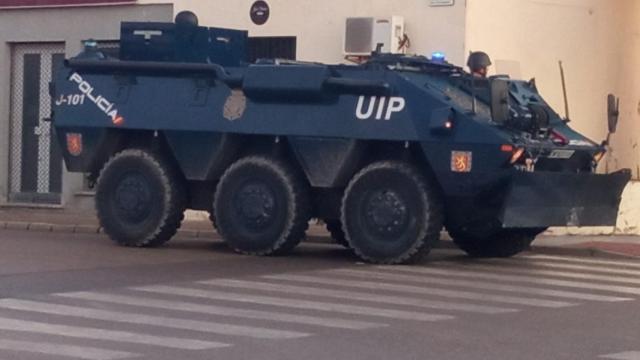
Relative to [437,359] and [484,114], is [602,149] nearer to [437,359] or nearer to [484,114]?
[484,114]

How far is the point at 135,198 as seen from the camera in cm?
2039

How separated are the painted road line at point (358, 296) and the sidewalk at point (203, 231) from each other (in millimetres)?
6150

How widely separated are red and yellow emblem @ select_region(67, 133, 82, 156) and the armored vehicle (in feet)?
0.06

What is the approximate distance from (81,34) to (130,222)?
24.0 feet

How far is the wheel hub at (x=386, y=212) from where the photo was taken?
18484 mm

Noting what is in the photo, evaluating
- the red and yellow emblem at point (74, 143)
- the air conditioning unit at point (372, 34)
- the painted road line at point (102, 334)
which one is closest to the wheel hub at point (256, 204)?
the red and yellow emblem at point (74, 143)

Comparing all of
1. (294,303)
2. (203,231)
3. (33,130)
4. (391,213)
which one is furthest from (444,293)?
(33,130)

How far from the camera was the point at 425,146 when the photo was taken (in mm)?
18281

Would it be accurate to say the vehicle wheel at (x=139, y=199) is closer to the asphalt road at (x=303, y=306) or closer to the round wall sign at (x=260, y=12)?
the asphalt road at (x=303, y=306)

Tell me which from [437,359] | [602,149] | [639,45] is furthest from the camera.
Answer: [639,45]

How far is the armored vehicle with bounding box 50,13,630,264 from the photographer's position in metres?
18.3

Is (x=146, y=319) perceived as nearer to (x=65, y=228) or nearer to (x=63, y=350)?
(x=63, y=350)

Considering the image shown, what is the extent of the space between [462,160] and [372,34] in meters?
6.02

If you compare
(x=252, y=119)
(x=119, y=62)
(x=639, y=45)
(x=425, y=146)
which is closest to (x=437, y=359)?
(x=425, y=146)
